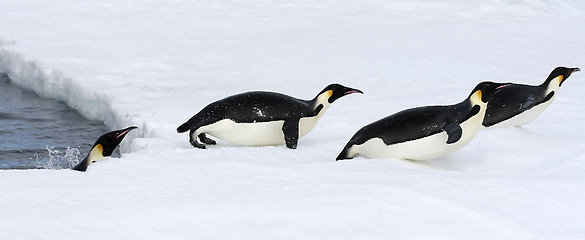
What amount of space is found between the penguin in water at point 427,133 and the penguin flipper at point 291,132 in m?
0.43

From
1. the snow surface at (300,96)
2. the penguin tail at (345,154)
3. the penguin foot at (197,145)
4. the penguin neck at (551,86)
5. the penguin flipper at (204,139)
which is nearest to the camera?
the snow surface at (300,96)

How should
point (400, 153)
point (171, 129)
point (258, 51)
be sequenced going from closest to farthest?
→ 1. point (400, 153)
2. point (171, 129)
3. point (258, 51)

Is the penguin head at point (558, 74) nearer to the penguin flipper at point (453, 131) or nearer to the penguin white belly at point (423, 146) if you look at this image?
the penguin white belly at point (423, 146)

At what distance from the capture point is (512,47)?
9953mm

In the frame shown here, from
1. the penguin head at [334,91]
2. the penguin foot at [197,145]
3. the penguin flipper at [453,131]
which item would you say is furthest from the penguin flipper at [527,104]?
the penguin foot at [197,145]

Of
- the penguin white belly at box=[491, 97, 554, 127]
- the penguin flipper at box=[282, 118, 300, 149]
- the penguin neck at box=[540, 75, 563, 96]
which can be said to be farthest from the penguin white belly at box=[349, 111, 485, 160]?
the penguin neck at box=[540, 75, 563, 96]

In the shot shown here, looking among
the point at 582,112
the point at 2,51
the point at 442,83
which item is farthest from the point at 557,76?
the point at 2,51

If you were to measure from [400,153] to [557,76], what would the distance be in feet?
6.41

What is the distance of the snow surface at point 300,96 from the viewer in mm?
3428

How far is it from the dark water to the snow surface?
6.7 inches

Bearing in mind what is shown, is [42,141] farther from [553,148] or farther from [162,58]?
[553,148]

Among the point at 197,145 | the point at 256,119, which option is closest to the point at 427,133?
the point at 256,119

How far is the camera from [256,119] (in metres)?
5.09

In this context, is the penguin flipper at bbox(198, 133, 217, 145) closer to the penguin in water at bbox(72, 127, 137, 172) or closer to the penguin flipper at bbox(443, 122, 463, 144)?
the penguin in water at bbox(72, 127, 137, 172)
